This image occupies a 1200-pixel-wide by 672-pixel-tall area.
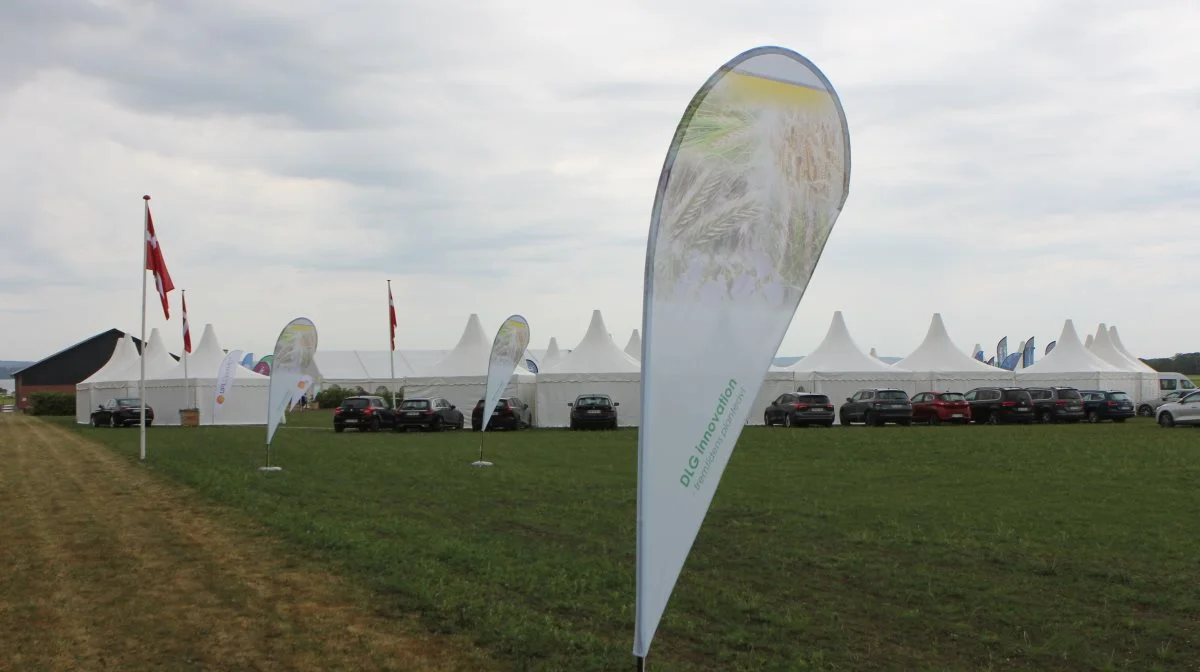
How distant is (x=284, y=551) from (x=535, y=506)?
394 centimetres

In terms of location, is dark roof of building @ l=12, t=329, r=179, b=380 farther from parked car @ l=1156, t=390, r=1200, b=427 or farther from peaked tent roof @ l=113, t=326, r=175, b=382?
parked car @ l=1156, t=390, r=1200, b=427

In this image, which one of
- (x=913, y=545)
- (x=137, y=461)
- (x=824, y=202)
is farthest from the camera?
(x=137, y=461)

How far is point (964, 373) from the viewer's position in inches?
1580

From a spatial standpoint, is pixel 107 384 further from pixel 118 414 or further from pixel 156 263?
pixel 156 263

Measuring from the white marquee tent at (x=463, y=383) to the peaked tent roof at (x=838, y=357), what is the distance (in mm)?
10304

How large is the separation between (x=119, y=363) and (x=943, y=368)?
3882cm

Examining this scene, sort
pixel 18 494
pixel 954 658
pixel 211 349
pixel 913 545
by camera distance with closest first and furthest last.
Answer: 1. pixel 954 658
2. pixel 913 545
3. pixel 18 494
4. pixel 211 349

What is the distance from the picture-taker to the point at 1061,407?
35562mm

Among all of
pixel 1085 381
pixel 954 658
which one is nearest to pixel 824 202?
pixel 954 658

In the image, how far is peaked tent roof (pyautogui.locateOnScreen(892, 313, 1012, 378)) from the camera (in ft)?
133

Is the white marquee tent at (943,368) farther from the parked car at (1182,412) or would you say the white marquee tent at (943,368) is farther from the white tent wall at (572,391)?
the white tent wall at (572,391)

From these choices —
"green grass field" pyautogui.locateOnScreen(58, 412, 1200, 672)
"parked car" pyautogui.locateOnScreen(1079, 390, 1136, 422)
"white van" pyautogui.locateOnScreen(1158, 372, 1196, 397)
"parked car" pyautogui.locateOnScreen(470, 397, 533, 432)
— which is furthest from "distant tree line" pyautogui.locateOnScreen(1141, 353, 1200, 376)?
"green grass field" pyautogui.locateOnScreen(58, 412, 1200, 672)

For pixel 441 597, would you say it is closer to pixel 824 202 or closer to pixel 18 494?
pixel 824 202

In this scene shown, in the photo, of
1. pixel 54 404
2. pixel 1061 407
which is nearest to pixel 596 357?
pixel 1061 407
